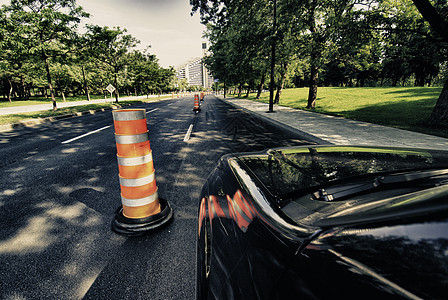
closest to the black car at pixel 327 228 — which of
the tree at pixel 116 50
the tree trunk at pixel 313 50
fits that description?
the tree trunk at pixel 313 50

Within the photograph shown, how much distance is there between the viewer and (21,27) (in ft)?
39.7

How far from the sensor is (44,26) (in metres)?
13.4

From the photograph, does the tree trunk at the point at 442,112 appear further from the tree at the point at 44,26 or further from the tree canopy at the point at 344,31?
the tree at the point at 44,26

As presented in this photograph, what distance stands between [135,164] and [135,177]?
0.53 feet

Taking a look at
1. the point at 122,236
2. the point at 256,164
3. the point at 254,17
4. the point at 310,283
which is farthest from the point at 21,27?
the point at 310,283

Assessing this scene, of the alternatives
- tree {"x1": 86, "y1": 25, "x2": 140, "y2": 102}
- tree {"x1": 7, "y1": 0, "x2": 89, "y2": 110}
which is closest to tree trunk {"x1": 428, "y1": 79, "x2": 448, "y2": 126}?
tree {"x1": 7, "y1": 0, "x2": 89, "y2": 110}

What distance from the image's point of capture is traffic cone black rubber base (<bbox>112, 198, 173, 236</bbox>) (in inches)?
93.0

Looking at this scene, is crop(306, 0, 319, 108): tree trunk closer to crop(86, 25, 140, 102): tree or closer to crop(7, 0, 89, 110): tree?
crop(7, 0, 89, 110): tree

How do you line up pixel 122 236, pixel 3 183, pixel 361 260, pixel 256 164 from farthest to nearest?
pixel 3 183 → pixel 122 236 → pixel 256 164 → pixel 361 260

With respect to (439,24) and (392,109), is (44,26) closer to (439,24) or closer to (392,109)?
(439,24)

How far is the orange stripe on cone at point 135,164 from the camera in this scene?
7.26ft

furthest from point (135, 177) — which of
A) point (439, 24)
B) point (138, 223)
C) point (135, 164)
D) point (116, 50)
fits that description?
point (116, 50)

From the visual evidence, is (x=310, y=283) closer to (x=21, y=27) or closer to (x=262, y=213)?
(x=262, y=213)

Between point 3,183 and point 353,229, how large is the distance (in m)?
5.36
